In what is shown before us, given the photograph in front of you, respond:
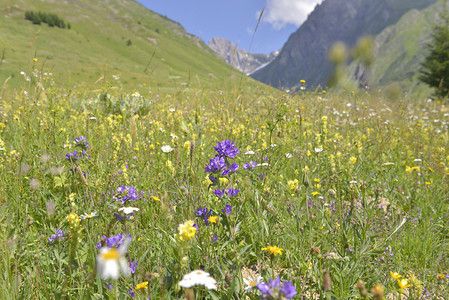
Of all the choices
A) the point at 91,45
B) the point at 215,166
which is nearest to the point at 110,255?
the point at 215,166

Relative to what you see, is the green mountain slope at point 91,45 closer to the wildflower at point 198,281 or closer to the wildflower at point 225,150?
the wildflower at point 225,150

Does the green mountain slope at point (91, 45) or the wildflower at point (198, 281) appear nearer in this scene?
the wildflower at point (198, 281)

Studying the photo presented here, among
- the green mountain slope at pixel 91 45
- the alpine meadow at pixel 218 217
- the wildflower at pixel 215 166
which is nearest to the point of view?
the alpine meadow at pixel 218 217

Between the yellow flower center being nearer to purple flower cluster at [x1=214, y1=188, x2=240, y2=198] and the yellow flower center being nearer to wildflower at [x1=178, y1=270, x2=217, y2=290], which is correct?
wildflower at [x1=178, y1=270, x2=217, y2=290]

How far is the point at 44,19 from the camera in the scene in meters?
68.4

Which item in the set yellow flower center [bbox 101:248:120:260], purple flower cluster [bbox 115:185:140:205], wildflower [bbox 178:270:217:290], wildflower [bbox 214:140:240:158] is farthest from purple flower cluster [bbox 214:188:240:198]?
yellow flower center [bbox 101:248:120:260]

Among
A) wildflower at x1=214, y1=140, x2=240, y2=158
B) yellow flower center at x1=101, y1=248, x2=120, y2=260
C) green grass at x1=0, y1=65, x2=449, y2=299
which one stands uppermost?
wildflower at x1=214, y1=140, x2=240, y2=158

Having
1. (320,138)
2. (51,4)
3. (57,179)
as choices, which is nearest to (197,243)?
(57,179)

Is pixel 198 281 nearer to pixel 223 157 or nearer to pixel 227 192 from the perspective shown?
pixel 227 192

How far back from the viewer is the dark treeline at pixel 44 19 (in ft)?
217

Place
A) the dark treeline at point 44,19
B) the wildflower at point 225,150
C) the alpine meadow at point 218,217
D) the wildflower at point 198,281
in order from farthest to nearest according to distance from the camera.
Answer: the dark treeline at point 44,19 → the wildflower at point 225,150 → the alpine meadow at point 218,217 → the wildflower at point 198,281

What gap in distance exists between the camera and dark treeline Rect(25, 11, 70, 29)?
66.0 meters

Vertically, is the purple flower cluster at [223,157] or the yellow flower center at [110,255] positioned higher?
the purple flower cluster at [223,157]

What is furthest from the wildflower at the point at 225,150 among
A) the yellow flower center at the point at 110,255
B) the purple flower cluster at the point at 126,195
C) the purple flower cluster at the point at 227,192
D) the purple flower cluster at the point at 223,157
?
the yellow flower center at the point at 110,255
